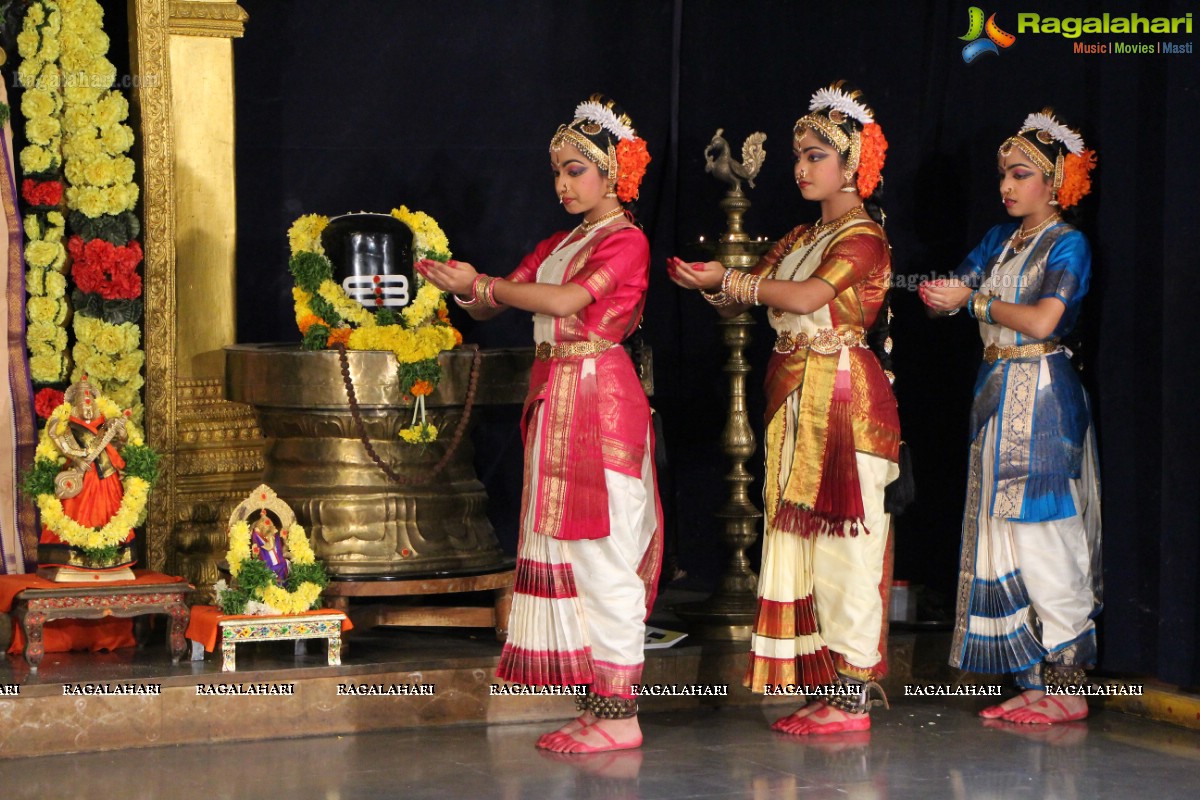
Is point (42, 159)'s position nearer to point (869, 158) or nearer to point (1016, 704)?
point (869, 158)

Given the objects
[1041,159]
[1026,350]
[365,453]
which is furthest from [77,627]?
[1041,159]

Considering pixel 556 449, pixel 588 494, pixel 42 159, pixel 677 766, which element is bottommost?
pixel 677 766

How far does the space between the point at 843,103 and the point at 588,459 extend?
49.2 inches

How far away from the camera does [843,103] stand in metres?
4.91

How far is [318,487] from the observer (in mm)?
5344

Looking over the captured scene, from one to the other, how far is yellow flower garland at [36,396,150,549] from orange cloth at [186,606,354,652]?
317 mm

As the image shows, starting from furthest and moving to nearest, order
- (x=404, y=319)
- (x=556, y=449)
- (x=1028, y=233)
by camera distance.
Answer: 1. (x=404, y=319)
2. (x=1028, y=233)
3. (x=556, y=449)

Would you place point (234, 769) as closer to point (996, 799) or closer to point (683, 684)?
point (683, 684)

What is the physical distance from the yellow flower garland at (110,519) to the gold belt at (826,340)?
1973 millimetres

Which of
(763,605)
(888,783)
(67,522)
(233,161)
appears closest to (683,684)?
(763,605)

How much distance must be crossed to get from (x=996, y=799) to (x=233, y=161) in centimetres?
331

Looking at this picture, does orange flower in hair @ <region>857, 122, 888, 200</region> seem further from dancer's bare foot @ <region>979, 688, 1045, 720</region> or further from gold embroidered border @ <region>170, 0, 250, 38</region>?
gold embroidered border @ <region>170, 0, 250, 38</region>

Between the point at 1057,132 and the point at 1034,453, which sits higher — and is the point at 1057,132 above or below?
above

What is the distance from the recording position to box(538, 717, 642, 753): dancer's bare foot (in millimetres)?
4773
